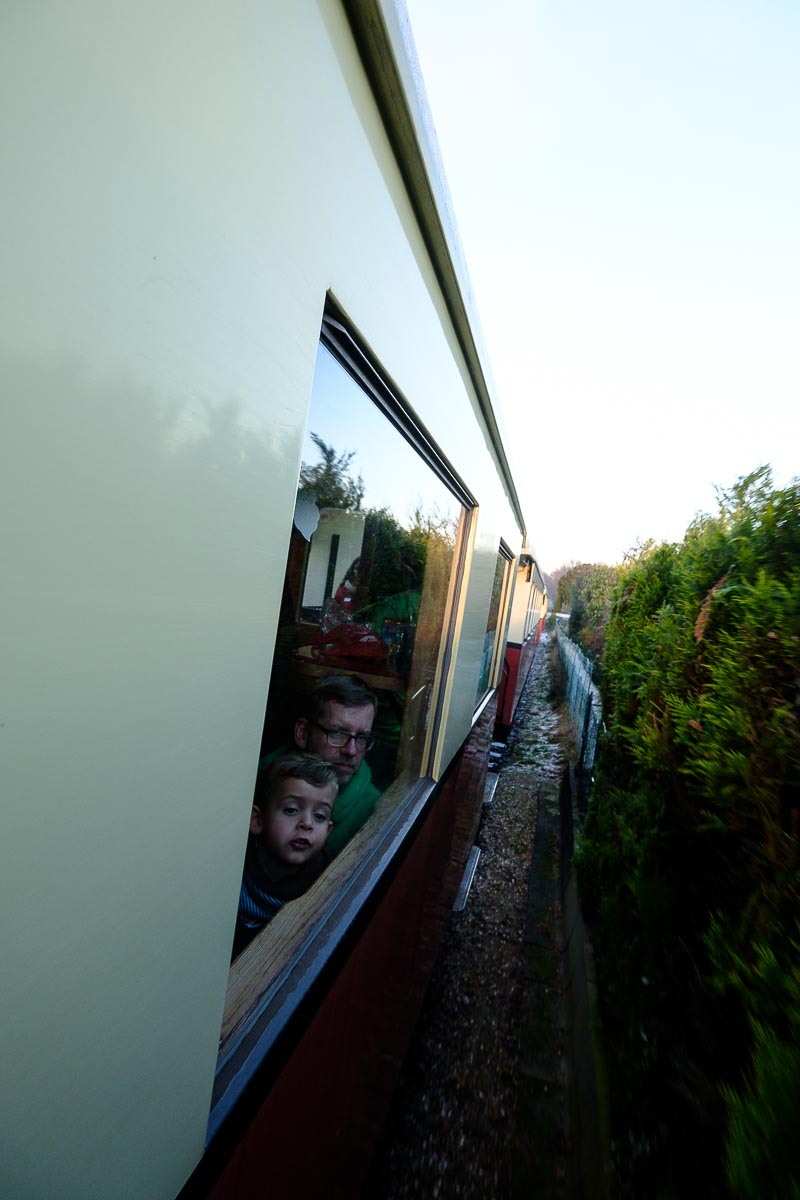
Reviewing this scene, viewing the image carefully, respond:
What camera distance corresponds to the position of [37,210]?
18.0 inches

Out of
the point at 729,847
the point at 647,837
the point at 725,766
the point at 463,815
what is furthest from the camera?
the point at 463,815

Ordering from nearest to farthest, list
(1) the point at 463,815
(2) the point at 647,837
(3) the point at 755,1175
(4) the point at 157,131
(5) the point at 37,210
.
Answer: (5) the point at 37,210 → (4) the point at 157,131 → (3) the point at 755,1175 → (2) the point at 647,837 → (1) the point at 463,815

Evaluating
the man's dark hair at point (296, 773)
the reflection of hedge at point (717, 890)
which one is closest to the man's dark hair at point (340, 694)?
the man's dark hair at point (296, 773)

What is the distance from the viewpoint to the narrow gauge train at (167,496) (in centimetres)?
50

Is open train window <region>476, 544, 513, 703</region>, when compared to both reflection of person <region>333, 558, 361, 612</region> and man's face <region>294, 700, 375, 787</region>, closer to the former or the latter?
man's face <region>294, 700, 375, 787</region>

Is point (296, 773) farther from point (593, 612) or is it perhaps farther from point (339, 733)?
point (593, 612)

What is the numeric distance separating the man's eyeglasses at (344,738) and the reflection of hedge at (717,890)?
3.91 ft

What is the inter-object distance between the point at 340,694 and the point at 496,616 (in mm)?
4433

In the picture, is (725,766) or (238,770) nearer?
(238,770)

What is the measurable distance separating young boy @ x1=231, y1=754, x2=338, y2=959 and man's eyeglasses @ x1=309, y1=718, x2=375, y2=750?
15 cm

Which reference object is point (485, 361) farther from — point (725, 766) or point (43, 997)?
point (43, 997)

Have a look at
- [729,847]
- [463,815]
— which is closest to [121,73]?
[729,847]

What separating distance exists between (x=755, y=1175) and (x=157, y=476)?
53.0 inches

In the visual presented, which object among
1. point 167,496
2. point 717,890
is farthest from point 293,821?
point 717,890
